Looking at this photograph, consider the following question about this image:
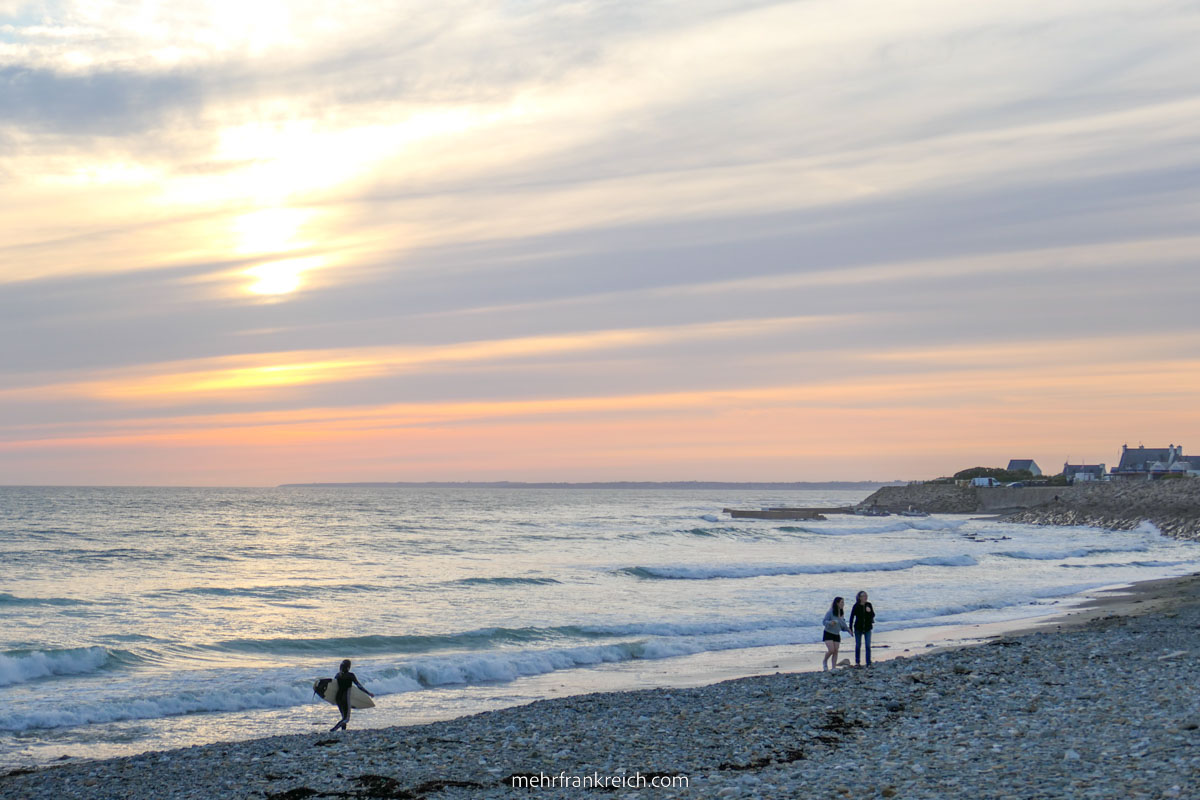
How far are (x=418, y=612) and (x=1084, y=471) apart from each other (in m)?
137

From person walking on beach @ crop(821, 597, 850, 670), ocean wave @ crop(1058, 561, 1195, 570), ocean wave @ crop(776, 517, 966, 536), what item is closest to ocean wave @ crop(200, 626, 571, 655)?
person walking on beach @ crop(821, 597, 850, 670)

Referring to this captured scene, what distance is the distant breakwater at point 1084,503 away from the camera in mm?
83188

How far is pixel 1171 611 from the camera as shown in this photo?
26922 millimetres

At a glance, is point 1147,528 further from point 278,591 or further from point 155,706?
point 155,706

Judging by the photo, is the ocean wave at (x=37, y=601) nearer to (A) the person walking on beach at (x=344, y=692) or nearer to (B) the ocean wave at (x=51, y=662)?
(B) the ocean wave at (x=51, y=662)

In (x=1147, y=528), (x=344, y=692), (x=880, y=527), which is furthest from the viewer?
(x=880, y=527)

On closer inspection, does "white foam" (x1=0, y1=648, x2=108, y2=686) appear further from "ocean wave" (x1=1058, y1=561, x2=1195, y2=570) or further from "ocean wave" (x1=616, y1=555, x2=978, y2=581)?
"ocean wave" (x1=1058, y1=561, x2=1195, y2=570)

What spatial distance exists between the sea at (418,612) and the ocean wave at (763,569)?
209 millimetres

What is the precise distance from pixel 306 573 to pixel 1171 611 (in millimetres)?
35803

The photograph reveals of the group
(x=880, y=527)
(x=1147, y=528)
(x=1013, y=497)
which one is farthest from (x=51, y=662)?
(x=1013, y=497)

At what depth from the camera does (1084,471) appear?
146500 mm

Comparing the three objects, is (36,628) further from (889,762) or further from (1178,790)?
(1178,790)

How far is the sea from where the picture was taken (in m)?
19.9

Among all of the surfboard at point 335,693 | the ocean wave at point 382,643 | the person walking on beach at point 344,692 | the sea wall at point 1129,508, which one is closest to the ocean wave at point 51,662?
the ocean wave at point 382,643
